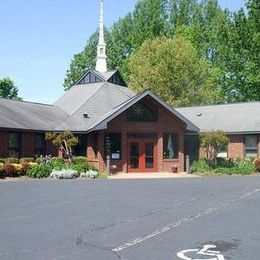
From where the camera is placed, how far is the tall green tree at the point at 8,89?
77694mm

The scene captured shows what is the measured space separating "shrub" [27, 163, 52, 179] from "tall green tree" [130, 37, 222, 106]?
2837cm

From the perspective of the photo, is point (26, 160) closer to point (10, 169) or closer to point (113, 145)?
point (10, 169)

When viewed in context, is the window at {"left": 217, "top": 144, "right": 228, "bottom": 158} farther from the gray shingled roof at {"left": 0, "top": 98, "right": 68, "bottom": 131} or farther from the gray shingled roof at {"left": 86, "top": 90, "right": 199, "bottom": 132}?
the gray shingled roof at {"left": 0, "top": 98, "right": 68, "bottom": 131}

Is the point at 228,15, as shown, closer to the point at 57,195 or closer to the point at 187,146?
the point at 187,146

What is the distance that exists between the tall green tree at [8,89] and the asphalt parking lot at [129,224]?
194ft

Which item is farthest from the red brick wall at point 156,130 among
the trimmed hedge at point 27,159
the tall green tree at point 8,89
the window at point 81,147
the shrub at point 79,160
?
the tall green tree at point 8,89

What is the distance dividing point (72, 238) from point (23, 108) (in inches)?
1114

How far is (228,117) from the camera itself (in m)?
42.2

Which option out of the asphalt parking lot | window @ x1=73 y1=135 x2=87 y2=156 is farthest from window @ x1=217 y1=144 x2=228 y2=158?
the asphalt parking lot

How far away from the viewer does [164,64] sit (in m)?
55.4

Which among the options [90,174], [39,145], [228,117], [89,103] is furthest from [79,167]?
[228,117]

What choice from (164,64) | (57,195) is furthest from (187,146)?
(57,195)

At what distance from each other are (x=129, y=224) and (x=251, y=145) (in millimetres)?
28235

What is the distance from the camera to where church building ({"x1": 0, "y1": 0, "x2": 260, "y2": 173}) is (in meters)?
32.9
